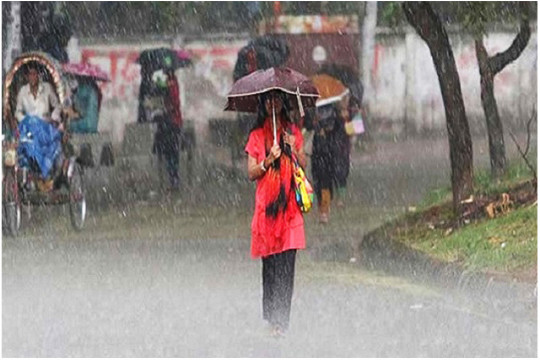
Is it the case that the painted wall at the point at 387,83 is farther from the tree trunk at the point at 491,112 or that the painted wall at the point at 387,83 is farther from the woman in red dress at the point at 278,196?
the woman in red dress at the point at 278,196

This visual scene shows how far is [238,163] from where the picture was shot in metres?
25.5

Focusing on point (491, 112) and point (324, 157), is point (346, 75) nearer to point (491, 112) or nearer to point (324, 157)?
point (491, 112)

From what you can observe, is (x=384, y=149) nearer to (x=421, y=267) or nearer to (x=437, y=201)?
→ (x=437, y=201)

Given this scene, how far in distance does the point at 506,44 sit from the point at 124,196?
1065 centimetres

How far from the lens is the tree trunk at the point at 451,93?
1509 centimetres

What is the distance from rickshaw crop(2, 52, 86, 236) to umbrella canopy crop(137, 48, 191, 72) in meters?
9.68

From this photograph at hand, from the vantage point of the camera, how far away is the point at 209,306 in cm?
1126

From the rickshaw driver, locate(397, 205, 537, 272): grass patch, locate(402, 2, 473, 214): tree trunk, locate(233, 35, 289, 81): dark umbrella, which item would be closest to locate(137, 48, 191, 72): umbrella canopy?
locate(233, 35, 289, 81): dark umbrella

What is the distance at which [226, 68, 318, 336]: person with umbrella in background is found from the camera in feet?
31.0

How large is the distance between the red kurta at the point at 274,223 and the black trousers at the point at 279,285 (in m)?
0.07

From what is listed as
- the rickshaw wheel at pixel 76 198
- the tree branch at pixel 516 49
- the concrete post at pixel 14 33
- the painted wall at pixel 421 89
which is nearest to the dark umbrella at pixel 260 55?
the painted wall at pixel 421 89

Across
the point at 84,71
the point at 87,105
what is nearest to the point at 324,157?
the point at 84,71

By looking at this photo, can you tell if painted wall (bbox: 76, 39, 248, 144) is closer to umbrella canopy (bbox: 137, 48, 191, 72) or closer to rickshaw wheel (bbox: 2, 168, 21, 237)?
umbrella canopy (bbox: 137, 48, 191, 72)

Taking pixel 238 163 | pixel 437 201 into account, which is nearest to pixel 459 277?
pixel 437 201
